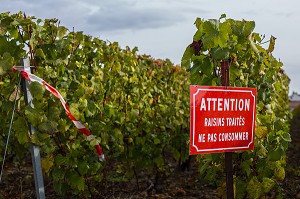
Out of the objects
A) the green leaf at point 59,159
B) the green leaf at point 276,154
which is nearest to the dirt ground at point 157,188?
the green leaf at point 59,159

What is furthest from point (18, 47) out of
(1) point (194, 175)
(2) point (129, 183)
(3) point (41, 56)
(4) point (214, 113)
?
(1) point (194, 175)

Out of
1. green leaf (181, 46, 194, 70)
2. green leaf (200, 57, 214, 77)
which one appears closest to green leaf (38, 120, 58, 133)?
green leaf (181, 46, 194, 70)

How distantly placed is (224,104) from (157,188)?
140 inches

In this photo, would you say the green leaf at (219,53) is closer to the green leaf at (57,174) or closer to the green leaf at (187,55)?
the green leaf at (187,55)

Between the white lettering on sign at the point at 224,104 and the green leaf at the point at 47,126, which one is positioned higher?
the white lettering on sign at the point at 224,104

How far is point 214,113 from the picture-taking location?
3.08m

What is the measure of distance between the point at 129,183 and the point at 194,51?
381 centimetres

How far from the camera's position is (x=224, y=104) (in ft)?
10.3

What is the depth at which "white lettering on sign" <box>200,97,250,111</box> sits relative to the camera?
9.91 feet

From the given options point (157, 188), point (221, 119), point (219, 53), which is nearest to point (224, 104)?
point (221, 119)

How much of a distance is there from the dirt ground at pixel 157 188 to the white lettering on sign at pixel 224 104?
7.55 feet

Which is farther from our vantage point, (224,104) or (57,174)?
(57,174)

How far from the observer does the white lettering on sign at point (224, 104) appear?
302cm

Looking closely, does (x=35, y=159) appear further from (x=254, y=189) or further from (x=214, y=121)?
(x=254, y=189)
